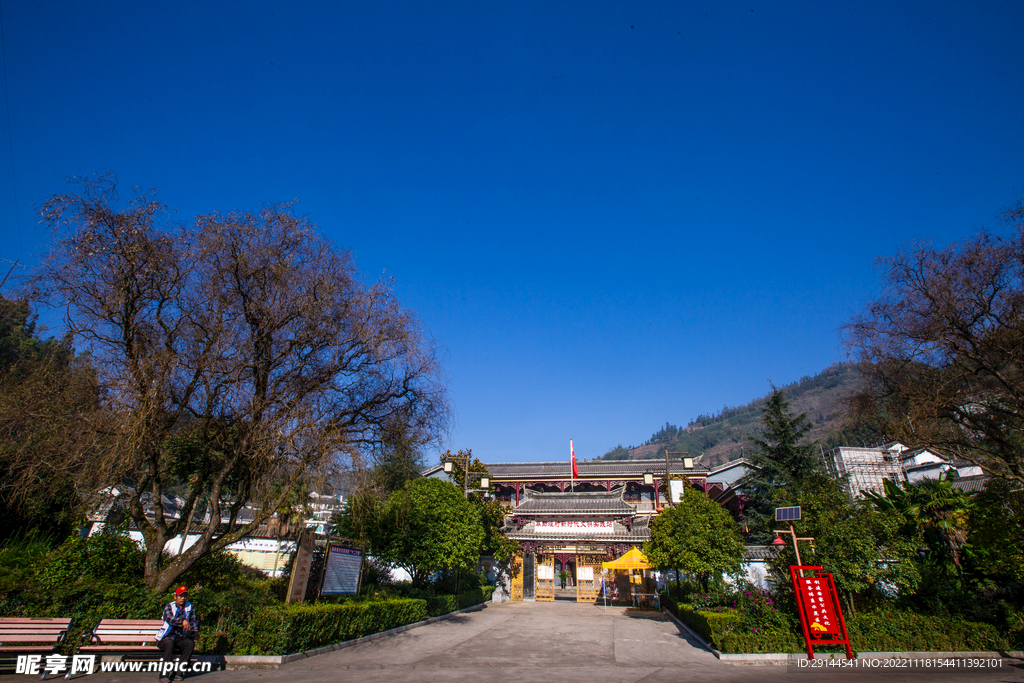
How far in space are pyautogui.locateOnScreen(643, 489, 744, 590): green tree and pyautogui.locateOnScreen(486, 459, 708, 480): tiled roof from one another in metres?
20.4

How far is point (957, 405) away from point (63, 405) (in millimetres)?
21902

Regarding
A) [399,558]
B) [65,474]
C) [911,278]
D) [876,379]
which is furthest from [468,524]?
[911,278]

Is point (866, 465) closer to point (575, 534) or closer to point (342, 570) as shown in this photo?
point (575, 534)

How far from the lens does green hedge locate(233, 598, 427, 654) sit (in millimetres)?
9508

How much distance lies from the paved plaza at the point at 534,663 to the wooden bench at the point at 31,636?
15.9 inches

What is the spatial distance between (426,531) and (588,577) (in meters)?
14.1

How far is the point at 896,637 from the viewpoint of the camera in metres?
11.3

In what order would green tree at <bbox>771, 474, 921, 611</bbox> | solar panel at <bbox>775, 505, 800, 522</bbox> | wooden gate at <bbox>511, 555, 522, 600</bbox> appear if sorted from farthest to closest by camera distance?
wooden gate at <bbox>511, 555, 522, 600</bbox>
green tree at <bbox>771, 474, 921, 611</bbox>
solar panel at <bbox>775, 505, 800, 522</bbox>

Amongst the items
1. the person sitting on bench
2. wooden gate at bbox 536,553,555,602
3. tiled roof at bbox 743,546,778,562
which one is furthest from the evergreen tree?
the person sitting on bench

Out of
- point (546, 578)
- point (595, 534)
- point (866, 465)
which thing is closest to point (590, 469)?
point (595, 534)

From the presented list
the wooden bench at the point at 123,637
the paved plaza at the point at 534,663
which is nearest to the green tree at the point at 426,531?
the paved plaza at the point at 534,663

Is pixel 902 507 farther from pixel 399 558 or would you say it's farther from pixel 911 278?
pixel 399 558

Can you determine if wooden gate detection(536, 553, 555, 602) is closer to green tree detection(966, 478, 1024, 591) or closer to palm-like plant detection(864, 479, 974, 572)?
palm-like plant detection(864, 479, 974, 572)

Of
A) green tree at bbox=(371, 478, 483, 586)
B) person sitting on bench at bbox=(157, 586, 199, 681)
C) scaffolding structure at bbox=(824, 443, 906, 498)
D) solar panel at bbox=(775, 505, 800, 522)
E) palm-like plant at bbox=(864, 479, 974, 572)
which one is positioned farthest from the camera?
scaffolding structure at bbox=(824, 443, 906, 498)
